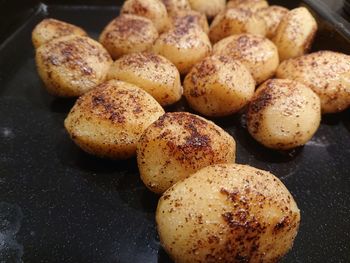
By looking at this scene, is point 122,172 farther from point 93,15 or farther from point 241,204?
point 93,15

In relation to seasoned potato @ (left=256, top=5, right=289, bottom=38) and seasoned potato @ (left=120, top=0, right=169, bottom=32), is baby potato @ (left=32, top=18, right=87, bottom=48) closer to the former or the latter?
seasoned potato @ (left=120, top=0, right=169, bottom=32)

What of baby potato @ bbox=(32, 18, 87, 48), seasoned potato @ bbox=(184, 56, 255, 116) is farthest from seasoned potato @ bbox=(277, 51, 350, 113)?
baby potato @ bbox=(32, 18, 87, 48)

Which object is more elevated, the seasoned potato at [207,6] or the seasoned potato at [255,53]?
the seasoned potato at [255,53]

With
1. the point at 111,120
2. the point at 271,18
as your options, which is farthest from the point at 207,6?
the point at 111,120

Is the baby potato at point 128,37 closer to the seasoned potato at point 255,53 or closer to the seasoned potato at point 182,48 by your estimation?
the seasoned potato at point 182,48

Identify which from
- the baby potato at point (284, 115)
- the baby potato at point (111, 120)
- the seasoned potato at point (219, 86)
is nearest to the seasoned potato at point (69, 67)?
the baby potato at point (111, 120)

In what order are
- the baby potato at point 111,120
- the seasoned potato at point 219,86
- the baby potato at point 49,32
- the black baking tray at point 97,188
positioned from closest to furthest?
1. the black baking tray at point 97,188
2. the baby potato at point 111,120
3. the seasoned potato at point 219,86
4. the baby potato at point 49,32

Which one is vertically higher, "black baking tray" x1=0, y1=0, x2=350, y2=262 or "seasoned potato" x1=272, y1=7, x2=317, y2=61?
"seasoned potato" x1=272, y1=7, x2=317, y2=61
